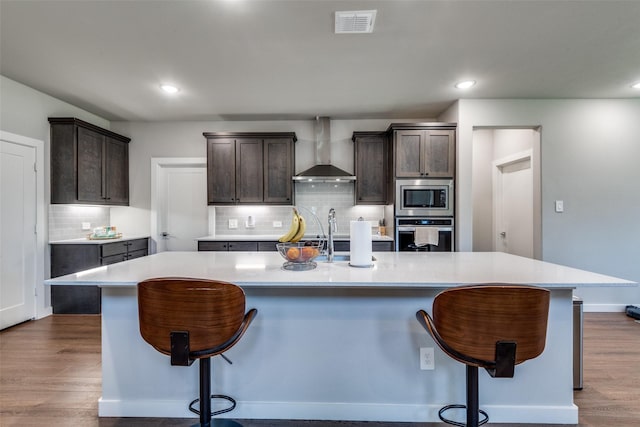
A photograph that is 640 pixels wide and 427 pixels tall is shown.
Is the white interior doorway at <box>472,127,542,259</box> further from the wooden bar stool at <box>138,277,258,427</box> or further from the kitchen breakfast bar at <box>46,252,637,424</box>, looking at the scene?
the wooden bar stool at <box>138,277,258,427</box>

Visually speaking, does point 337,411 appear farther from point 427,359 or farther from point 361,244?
point 361,244

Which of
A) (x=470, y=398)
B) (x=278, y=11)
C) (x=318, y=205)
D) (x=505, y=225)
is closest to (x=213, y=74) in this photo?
(x=278, y=11)

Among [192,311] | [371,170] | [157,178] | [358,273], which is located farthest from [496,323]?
[157,178]

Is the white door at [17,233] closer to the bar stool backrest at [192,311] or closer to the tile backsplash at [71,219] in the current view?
the tile backsplash at [71,219]

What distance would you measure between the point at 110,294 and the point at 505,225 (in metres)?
5.16

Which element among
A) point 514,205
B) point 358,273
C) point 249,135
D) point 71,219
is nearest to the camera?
point 358,273

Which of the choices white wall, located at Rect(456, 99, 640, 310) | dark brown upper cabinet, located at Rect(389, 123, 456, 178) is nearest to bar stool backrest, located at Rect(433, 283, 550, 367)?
white wall, located at Rect(456, 99, 640, 310)

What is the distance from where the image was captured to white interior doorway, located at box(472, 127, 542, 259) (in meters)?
3.95

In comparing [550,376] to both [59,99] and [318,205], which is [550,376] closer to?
[318,205]

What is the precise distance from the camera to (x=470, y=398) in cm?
139

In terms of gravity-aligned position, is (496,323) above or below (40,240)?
below

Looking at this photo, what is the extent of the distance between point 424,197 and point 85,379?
377cm

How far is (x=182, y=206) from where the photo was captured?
4.81 m

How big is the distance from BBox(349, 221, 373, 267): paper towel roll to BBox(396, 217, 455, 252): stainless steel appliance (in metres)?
2.15
